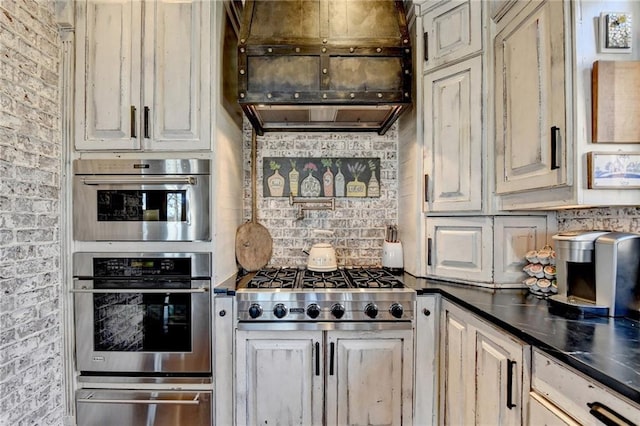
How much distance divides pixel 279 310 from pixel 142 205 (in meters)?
0.94

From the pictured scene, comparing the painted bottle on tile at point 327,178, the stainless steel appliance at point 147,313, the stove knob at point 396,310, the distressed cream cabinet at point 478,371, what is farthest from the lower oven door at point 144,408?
the painted bottle on tile at point 327,178

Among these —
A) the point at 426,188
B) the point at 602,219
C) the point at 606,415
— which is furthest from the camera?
the point at 426,188

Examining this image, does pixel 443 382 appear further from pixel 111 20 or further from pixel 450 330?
pixel 111 20

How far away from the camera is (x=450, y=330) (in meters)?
1.70

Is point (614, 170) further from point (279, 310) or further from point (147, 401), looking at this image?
point (147, 401)

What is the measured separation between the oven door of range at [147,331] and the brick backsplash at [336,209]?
793mm

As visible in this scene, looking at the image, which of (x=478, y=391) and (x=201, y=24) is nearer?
(x=478, y=391)

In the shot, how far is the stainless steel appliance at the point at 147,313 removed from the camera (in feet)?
5.85

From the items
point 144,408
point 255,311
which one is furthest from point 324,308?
point 144,408

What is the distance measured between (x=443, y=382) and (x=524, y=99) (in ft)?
4.86

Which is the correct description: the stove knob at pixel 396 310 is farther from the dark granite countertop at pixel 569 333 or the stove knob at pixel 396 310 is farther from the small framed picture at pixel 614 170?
the small framed picture at pixel 614 170

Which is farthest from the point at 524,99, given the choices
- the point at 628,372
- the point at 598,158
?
the point at 628,372

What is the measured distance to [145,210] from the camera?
1.80 meters

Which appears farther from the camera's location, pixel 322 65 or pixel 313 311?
pixel 322 65
